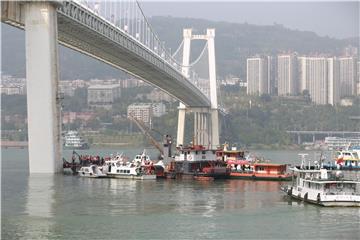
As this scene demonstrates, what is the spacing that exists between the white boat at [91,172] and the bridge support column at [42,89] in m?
2.95

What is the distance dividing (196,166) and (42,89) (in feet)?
25.1

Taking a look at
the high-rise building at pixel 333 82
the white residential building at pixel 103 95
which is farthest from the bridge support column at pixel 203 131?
the high-rise building at pixel 333 82

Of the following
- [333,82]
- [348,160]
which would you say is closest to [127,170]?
[348,160]

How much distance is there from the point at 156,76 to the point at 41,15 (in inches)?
732

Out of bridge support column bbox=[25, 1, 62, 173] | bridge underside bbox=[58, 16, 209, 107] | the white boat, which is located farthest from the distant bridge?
bridge support column bbox=[25, 1, 62, 173]

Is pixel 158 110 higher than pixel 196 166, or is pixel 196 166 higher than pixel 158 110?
pixel 158 110

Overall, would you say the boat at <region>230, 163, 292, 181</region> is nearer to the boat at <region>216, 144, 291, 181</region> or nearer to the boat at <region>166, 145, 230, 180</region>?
the boat at <region>216, 144, 291, 181</region>

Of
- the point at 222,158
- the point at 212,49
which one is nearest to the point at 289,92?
the point at 212,49

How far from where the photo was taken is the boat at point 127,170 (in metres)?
34.7

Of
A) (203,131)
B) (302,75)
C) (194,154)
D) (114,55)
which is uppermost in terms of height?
(302,75)

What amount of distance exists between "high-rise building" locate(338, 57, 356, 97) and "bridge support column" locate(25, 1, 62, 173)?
116 m

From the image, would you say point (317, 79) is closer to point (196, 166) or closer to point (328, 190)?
point (196, 166)

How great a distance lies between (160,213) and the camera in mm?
22312

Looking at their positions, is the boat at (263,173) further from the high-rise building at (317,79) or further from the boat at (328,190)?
the high-rise building at (317,79)
